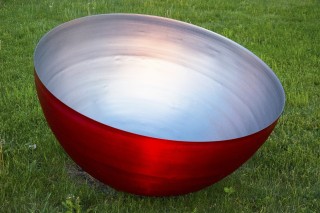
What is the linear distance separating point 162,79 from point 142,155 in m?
1.10

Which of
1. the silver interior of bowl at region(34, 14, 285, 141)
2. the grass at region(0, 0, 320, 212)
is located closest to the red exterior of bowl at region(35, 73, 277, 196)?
the grass at region(0, 0, 320, 212)

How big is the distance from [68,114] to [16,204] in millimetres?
648

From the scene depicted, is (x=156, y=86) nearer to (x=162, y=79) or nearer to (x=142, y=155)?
(x=162, y=79)

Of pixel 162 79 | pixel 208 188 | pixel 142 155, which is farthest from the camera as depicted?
pixel 162 79

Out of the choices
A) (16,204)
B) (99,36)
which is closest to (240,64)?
(99,36)

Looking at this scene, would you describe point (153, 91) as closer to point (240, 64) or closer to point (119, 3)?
point (240, 64)

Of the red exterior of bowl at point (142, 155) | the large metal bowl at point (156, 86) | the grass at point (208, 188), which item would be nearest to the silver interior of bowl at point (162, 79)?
the large metal bowl at point (156, 86)

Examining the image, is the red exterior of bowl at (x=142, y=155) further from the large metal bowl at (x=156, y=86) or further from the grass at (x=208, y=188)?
the grass at (x=208, y=188)

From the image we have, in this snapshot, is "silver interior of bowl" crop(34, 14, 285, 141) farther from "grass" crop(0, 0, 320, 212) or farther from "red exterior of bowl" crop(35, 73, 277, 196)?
"red exterior of bowl" crop(35, 73, 277, 196)

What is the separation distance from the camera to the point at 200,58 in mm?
3199

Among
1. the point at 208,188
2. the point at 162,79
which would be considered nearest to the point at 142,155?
the point at 208,188

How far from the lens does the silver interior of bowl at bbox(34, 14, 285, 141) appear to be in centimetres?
297

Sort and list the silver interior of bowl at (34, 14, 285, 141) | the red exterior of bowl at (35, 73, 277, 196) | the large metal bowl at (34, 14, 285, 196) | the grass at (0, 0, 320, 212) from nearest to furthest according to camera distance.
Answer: the red exterior of bowl at (35, 73, 277, 196)
the large metal bowl at (34, 14, 285, 196)
the grass at (0, 0, 320, 212)
the silver interior of bowl at (34, 14, 285, 141)

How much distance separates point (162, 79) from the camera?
3.32 metres
